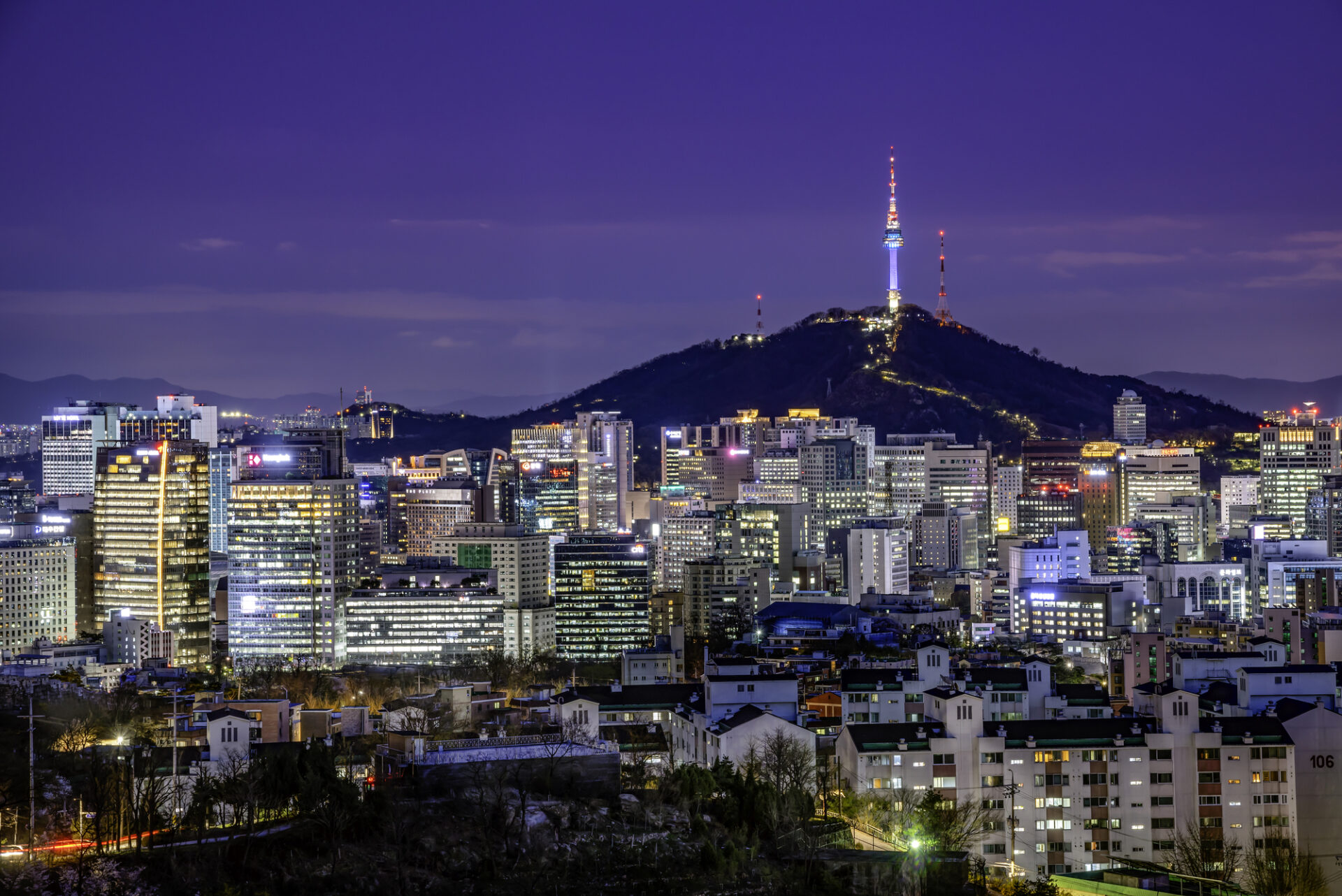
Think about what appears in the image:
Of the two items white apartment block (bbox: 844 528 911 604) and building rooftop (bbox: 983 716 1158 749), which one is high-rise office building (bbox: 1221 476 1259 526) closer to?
white apartment block (bbox: 844 528 911 604)

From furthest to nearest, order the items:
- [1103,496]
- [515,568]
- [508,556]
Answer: [1103,496] → [508,556] → [515,568]

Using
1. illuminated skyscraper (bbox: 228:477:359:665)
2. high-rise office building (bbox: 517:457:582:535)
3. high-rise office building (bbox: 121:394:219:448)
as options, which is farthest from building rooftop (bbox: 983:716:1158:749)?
high-rise office building (bbox: 121:394:219:448)

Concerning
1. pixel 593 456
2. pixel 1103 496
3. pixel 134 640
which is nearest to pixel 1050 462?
pixel 1103 496

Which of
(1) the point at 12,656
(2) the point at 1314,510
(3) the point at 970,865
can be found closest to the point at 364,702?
(1) the point at 12,656

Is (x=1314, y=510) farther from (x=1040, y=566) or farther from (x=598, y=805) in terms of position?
(x=598, y=805)

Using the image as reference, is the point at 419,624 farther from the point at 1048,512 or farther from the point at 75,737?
the point at 1048,512
